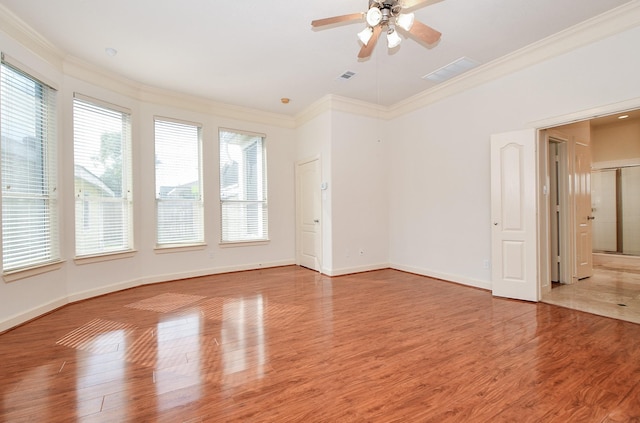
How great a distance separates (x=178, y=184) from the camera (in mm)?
5246

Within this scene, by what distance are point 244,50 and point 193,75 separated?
1151mm

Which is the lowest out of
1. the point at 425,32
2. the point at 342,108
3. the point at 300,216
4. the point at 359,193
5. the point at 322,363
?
the point at 322,363

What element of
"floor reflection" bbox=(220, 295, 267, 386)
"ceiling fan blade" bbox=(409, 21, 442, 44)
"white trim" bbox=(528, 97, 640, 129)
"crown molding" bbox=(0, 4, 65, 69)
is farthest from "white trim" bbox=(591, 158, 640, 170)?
"crown molding" bbox=(0, 4, 65, 69)

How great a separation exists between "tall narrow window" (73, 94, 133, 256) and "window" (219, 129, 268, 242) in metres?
1.58

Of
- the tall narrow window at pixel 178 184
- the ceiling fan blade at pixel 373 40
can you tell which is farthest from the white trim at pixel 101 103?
the ceiling fan blade at pixel 373 40

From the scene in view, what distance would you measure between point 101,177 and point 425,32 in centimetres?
454

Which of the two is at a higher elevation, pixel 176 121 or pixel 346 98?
pixel 346 98

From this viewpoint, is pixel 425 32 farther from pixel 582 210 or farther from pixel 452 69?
pixel 582 210

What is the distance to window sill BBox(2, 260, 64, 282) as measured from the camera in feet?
10.1

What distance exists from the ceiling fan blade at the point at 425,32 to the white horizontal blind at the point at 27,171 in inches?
163

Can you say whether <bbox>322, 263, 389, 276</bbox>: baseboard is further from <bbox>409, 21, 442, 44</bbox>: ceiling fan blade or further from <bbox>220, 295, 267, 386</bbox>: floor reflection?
<bbox>409, 21, 442, 44</bbox>: ceiling fan blade

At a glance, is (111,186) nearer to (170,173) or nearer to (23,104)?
(170,173)

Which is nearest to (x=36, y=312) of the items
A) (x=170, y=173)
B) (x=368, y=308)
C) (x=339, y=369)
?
(x=170, y=173)

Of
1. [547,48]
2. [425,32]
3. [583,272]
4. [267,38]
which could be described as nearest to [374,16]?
[425,32]
